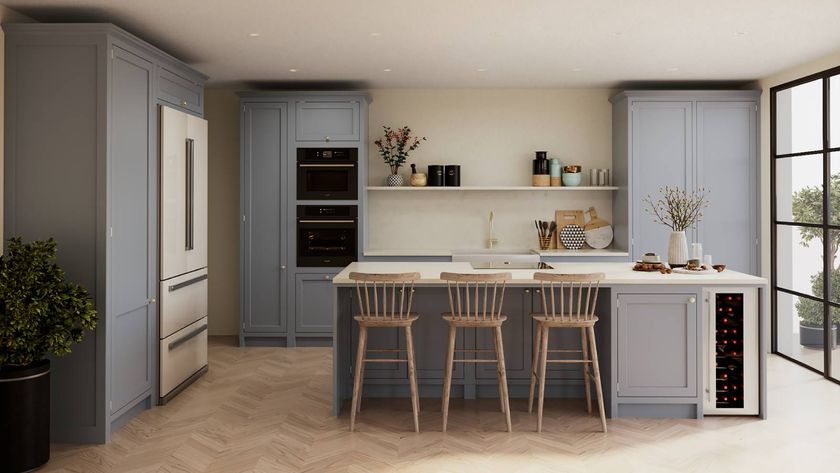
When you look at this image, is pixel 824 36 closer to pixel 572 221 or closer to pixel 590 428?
pixel 572 221

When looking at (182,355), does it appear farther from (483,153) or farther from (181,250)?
(483,153)

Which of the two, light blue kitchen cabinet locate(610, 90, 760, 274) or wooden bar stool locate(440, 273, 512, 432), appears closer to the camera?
wooden bar stool locate(440, 273, 512, 432)

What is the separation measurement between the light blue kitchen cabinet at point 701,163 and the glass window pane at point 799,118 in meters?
0.25

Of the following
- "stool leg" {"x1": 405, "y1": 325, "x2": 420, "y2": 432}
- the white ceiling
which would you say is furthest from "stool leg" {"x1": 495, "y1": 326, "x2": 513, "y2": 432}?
the white ceiling

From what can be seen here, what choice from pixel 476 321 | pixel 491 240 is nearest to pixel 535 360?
pixel 476 321

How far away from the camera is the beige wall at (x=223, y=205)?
712 centimetres

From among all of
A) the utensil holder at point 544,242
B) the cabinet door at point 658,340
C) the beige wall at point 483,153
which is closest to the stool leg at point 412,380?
the cabinet door at point 658,340

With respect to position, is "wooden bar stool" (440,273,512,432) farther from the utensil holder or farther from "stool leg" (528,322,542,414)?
the utensil holder

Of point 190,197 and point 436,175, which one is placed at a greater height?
point 436,175

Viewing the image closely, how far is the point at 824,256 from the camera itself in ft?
18.2

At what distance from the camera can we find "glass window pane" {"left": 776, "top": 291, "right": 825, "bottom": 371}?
5.70 m

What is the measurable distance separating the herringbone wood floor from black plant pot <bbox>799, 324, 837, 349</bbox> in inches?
24.7

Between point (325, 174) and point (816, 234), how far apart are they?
4548 millimetres

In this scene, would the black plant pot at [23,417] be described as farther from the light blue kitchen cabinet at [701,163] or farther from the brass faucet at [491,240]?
the light blue kitchen cabinet at [701,163]
